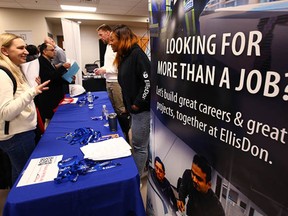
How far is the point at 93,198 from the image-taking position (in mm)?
985

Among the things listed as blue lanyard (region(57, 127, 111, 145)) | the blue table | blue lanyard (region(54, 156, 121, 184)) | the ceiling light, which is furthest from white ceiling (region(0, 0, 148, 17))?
the blue table

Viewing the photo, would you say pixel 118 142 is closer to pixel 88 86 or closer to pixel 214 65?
pixel 214 65

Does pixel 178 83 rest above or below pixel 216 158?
above

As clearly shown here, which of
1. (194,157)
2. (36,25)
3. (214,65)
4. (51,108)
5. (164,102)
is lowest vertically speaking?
(51,108)

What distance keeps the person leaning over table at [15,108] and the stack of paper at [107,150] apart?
472mm

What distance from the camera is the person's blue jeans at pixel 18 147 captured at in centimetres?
140

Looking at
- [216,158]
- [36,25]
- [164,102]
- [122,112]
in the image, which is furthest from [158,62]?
[36,25]

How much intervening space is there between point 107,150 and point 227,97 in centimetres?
91

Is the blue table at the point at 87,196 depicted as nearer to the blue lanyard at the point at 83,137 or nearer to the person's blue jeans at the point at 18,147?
the blue lanyard at the point at 83,137

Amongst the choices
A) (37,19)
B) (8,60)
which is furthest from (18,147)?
(37,19)

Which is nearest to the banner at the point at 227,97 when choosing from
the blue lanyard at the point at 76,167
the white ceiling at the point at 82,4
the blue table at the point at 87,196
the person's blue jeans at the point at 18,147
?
the blue table at the point at 87,196

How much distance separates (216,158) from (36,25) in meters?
6.74

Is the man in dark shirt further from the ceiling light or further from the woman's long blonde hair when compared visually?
the ceiling light

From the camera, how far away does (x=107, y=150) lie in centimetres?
127
